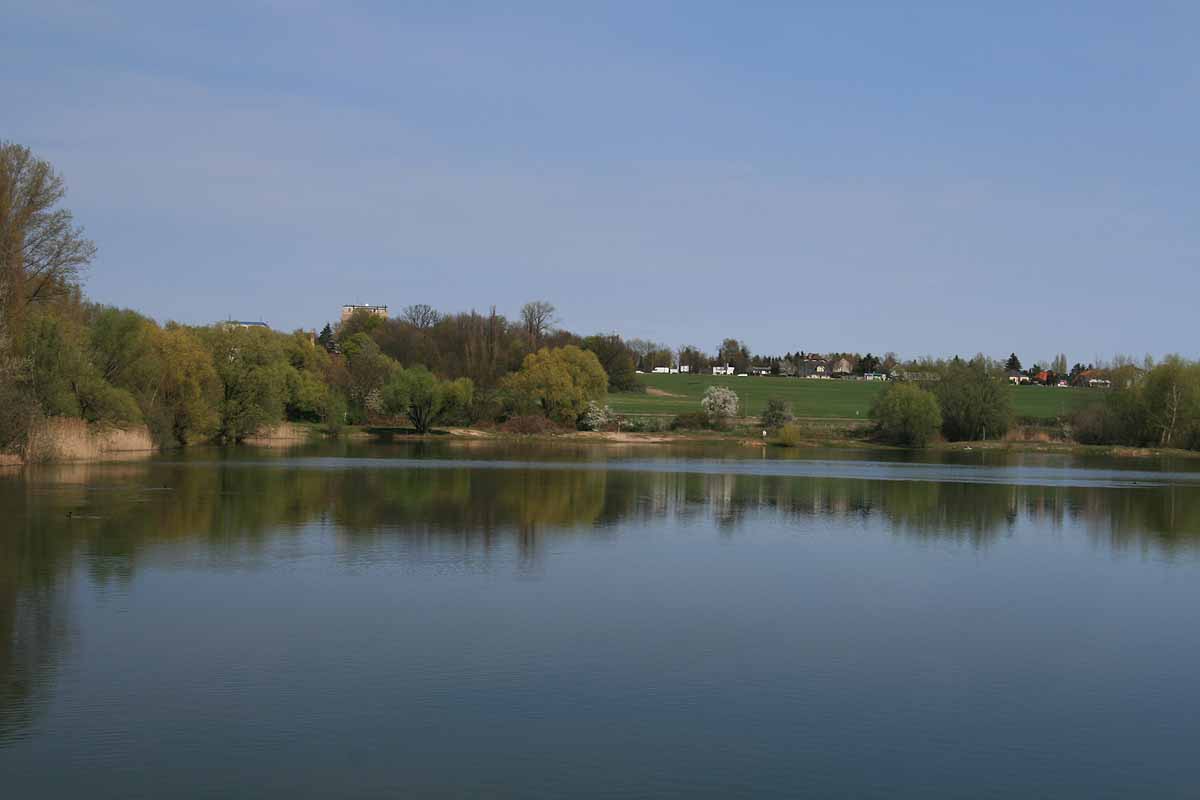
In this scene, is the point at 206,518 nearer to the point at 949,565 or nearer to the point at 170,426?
the point at 949,565

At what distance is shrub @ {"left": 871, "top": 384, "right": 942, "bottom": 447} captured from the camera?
78812mm

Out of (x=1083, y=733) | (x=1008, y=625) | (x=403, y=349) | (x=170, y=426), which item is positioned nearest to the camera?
(x=1083, y=733)

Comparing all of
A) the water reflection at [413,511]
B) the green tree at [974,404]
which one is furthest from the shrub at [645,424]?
the water reflection at [413,511]

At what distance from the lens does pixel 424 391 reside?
78.9 m

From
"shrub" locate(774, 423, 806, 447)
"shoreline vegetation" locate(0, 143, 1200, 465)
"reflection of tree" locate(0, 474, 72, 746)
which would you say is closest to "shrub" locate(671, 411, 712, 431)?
"shoreline vegetation" locate(0, 143, 1200, 465)

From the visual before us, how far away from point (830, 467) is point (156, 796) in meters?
47.3

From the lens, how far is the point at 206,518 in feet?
81.6

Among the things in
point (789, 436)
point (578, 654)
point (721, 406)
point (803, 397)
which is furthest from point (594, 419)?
point (578, 654)

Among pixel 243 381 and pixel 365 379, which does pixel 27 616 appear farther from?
pixel 365 379

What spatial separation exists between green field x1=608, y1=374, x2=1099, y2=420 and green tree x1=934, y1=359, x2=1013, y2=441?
6.82 metres

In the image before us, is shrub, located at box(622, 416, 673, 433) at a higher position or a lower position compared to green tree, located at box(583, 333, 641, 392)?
lower

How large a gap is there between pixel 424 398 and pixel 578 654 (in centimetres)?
6713

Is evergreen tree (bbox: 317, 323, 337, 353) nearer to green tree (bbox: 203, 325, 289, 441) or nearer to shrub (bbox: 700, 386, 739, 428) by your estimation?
shrub (bbox: 700, 386, 739, 428)

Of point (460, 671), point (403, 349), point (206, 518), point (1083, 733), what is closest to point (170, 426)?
point (206, 518)
